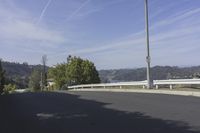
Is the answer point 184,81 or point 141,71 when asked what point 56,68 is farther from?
point 184,81

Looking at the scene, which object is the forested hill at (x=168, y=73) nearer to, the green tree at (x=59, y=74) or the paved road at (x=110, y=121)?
the green tree at (x=59, y=74)

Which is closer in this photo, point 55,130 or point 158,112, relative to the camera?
point 55,130

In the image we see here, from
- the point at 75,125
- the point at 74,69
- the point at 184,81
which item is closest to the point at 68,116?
the point at 75,125

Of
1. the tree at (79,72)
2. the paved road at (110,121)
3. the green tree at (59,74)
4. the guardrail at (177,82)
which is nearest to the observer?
the paved road at (110,121)

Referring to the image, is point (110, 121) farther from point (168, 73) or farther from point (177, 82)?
point (168, 73)

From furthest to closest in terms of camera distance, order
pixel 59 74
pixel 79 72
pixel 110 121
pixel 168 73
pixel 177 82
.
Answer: pixel 59 74
pixel 79 72
pixel 168 73
pixel 177 82
pixel 110 121

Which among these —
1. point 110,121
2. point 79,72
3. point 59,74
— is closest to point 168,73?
point 79,72

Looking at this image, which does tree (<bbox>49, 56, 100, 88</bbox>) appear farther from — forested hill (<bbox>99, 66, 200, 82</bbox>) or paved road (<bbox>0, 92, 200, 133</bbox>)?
paved road (<bbox>0, 92, 200, 133</bbox>)

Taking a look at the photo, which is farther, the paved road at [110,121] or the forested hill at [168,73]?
the forested hill at [168,73]

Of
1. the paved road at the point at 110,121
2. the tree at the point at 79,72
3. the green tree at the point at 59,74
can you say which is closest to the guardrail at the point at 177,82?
the paved road at the point at 110,121

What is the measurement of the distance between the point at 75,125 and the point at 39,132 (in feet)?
4.59

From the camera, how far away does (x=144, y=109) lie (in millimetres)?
16547

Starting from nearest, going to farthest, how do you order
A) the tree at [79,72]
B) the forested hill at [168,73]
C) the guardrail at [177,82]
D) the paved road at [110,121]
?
the paved road at [110,121]
the guardrail at [177,82]
the forested hill at [168,73]
the tree at [79,72]

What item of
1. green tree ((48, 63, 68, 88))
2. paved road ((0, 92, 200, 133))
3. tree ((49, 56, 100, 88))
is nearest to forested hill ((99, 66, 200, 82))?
tree ((49, 56, 100, 88))
